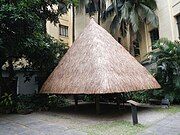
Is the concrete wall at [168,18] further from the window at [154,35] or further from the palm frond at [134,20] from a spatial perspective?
the palm frond at [134,20]

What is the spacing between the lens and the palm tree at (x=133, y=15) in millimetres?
20047

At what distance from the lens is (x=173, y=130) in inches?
306

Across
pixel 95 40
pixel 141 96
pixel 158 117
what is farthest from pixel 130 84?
pixel 141 96

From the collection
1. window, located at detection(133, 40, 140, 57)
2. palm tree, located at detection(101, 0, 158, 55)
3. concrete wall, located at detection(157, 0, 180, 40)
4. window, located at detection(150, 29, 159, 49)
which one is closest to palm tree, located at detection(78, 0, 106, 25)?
palm tree, located at detection(101, 0, 158, 55)

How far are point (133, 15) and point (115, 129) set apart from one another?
14.2m

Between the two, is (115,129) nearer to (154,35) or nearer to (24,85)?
(24,85)

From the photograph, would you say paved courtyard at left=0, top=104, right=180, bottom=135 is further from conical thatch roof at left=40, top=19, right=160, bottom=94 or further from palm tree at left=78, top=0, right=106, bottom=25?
palm tree at left=78, top=0, right=106, bottom=25

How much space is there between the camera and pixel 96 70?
1077 cm

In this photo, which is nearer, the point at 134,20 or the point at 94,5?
the point at 134,20

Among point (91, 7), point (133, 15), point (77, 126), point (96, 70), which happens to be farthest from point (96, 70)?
point (91, 7)

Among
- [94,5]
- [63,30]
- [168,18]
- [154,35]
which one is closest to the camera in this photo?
[168,18]

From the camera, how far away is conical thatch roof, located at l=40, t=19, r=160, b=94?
10352 millimetres

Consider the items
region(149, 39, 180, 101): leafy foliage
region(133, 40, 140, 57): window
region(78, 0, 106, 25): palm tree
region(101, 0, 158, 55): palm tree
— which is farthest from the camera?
region(133, 40, 140, 57): window

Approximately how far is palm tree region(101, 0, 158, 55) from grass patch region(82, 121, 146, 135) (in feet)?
41.1
